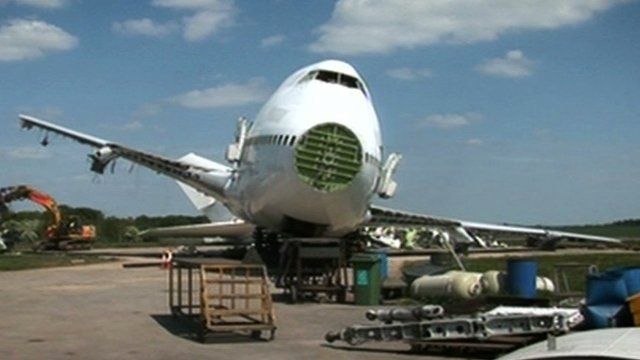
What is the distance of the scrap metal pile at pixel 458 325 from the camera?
10.3m

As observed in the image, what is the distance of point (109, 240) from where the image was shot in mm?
89250

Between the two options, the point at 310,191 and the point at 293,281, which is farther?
the point at 310,191

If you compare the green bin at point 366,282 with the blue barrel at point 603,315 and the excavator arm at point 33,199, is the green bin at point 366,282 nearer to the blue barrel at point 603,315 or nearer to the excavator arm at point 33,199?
the blue barrel at point 603,315

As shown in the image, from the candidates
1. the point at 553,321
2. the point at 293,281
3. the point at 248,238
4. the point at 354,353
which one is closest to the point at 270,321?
the point at 354,353

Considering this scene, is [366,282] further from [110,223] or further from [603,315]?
[110,223]

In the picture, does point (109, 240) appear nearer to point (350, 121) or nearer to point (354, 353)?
point (350, 121)

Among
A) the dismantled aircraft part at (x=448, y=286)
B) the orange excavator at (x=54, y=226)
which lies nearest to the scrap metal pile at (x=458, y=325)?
the dismantled aircraft part at (x=448, y=286)

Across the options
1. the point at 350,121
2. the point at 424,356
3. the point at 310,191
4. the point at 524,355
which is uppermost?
the point at 350,121

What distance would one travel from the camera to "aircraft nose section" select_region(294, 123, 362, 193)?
27.0 metres

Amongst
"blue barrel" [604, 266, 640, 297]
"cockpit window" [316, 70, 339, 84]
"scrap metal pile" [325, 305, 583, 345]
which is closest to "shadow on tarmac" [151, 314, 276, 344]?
"scrap metal pile" [325, 305, 583, 345]

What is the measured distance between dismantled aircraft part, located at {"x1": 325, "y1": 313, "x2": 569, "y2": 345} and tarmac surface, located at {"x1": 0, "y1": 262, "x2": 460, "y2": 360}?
1.66 feet

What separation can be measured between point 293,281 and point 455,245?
24.5 metres

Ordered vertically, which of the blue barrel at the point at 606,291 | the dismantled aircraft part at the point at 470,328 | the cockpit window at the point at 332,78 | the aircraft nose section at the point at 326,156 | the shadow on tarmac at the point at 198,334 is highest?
the cockpit window at the point at 332,78

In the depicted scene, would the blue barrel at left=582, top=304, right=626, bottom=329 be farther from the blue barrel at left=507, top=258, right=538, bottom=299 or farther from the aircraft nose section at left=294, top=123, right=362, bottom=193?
the aircraft nose section at left=294, top=123, right=362, bottom=193
